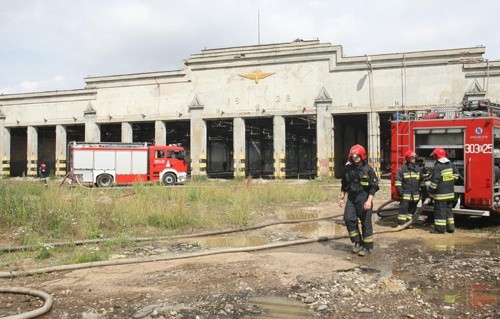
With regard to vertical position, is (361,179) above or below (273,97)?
below

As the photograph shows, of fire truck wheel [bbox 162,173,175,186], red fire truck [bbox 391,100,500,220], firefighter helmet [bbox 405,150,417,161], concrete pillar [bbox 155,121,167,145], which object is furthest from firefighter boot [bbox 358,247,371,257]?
concrete pillar [bbox 155,121,167,145]

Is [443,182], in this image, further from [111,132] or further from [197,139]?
[111,132]

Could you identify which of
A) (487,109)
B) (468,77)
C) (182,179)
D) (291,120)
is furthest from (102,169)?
(468,77)

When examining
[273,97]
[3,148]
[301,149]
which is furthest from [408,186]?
[301,149]

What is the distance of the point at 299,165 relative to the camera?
163ft

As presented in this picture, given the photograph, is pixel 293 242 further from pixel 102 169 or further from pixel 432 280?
pixel 102 169

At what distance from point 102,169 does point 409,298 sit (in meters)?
21.1

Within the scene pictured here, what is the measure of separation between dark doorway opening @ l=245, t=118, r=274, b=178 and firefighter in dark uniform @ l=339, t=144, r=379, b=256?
2697cm

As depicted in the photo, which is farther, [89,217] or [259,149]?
[259,149]

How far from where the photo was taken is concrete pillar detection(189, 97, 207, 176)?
90.3ft

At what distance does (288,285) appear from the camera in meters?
5.22

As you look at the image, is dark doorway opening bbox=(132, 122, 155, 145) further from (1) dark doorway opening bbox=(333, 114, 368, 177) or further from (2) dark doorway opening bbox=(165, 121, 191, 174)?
(1) dark doorway opening bbox=(333, 114, 368, 177)

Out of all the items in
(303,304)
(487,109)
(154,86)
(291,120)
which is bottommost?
(303,304)

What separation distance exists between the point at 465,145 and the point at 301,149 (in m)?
41.6
